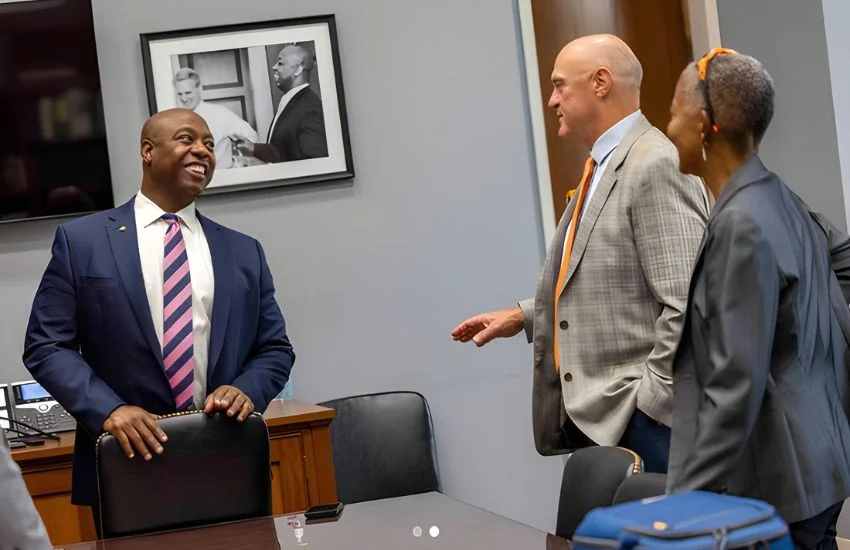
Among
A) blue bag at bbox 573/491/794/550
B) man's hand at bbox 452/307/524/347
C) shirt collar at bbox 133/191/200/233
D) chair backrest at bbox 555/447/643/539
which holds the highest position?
shirt collar at bbox 133/191/200/233

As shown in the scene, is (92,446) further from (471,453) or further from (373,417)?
(471,453)

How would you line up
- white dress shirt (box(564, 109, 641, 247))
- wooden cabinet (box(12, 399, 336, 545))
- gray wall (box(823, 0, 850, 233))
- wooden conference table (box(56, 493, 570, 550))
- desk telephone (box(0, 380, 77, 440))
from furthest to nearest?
1. gray wall (box(823, 0, 850, 233))
2. desk telephone (box(0, 380, 77, 440))
3. wooden cabinet (box(12, 399, 336, 545))
4. white dress shirt (box(564, 109, 641, 247))
5. wooden conference table (box(56, 493, 570, 550))

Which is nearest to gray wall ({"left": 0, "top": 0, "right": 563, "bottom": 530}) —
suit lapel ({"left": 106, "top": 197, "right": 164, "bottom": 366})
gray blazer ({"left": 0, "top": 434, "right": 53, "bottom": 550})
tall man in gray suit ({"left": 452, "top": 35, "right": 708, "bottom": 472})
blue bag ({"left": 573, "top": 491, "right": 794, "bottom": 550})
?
suit lapel ({"left": 106, "top": 197, "right": 164, "bottom": 366})

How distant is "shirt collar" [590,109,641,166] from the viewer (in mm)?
3031

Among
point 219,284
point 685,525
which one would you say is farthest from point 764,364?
point 219,284

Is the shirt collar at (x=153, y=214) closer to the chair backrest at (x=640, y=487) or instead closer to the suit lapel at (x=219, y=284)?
the suit lapel at (x=219, y=284)

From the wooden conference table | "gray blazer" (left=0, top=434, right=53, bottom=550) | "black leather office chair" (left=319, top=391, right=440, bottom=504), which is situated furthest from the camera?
"black leather office chair" (left=319, top=391, right=440, bottom=504)

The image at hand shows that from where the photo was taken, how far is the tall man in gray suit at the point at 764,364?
1.93 meters

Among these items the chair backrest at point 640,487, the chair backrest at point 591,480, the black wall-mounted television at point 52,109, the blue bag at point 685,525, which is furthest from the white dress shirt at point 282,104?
the blue bag at point 685,525

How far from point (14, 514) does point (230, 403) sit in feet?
3.76

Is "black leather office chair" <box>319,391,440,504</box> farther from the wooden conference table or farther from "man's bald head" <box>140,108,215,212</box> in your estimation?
the wooden conference table

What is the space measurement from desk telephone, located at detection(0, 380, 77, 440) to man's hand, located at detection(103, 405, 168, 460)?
1.46 m

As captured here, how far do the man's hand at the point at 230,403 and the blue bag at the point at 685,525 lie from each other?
166 centimetres

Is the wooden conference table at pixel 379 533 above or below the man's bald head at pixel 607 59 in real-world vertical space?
below
